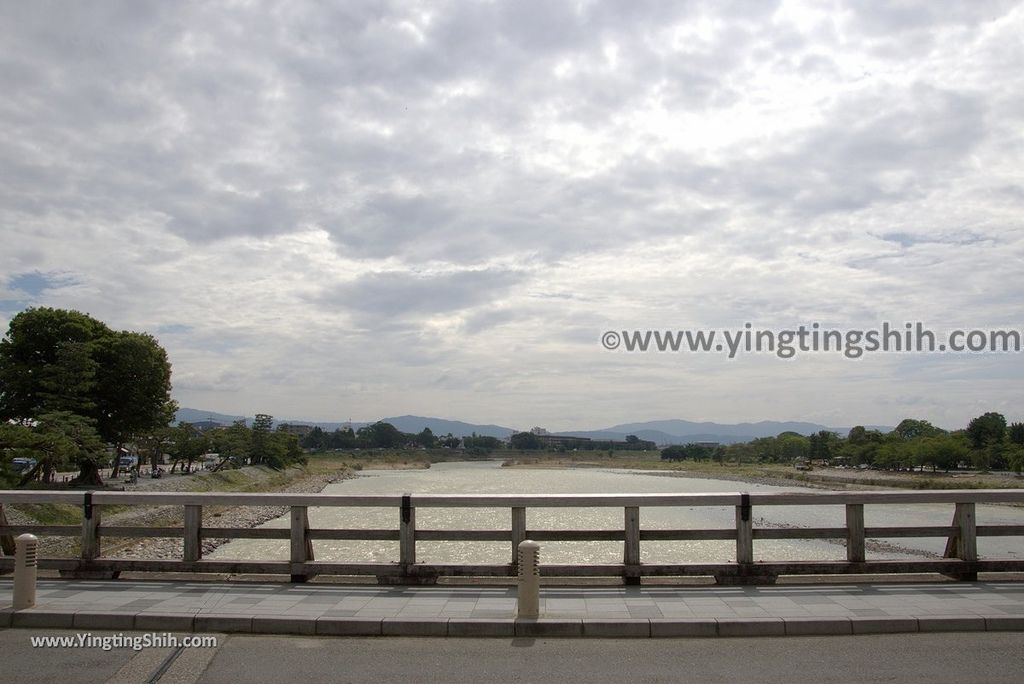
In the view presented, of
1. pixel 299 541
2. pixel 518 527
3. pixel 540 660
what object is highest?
pixel 518 527

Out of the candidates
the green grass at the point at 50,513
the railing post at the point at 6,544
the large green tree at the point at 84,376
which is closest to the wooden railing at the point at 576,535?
the railing post at the point at 6,544

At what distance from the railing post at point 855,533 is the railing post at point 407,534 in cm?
560

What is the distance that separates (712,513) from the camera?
43188 mm

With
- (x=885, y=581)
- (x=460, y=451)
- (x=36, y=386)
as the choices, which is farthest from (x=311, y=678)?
(x=460, y=451)

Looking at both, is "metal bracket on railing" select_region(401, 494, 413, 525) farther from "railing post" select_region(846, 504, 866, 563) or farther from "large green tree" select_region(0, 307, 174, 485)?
"large green tree" select_region(0, 307, 174, 485)

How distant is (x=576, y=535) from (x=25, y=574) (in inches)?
252

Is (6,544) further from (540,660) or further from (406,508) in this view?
(540,660)

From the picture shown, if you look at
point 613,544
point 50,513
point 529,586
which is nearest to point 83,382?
point 50,513

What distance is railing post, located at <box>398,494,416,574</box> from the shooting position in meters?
10.1

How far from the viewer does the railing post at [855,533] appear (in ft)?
33.5

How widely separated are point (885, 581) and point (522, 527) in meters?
4.75

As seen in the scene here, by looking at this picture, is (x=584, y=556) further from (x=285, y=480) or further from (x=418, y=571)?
(x=285, y=480)

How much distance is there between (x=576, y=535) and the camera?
1019cm

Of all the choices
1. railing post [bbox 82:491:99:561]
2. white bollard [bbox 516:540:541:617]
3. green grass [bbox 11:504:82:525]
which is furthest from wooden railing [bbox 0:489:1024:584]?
green grass [bbox 11:504:82:525]
